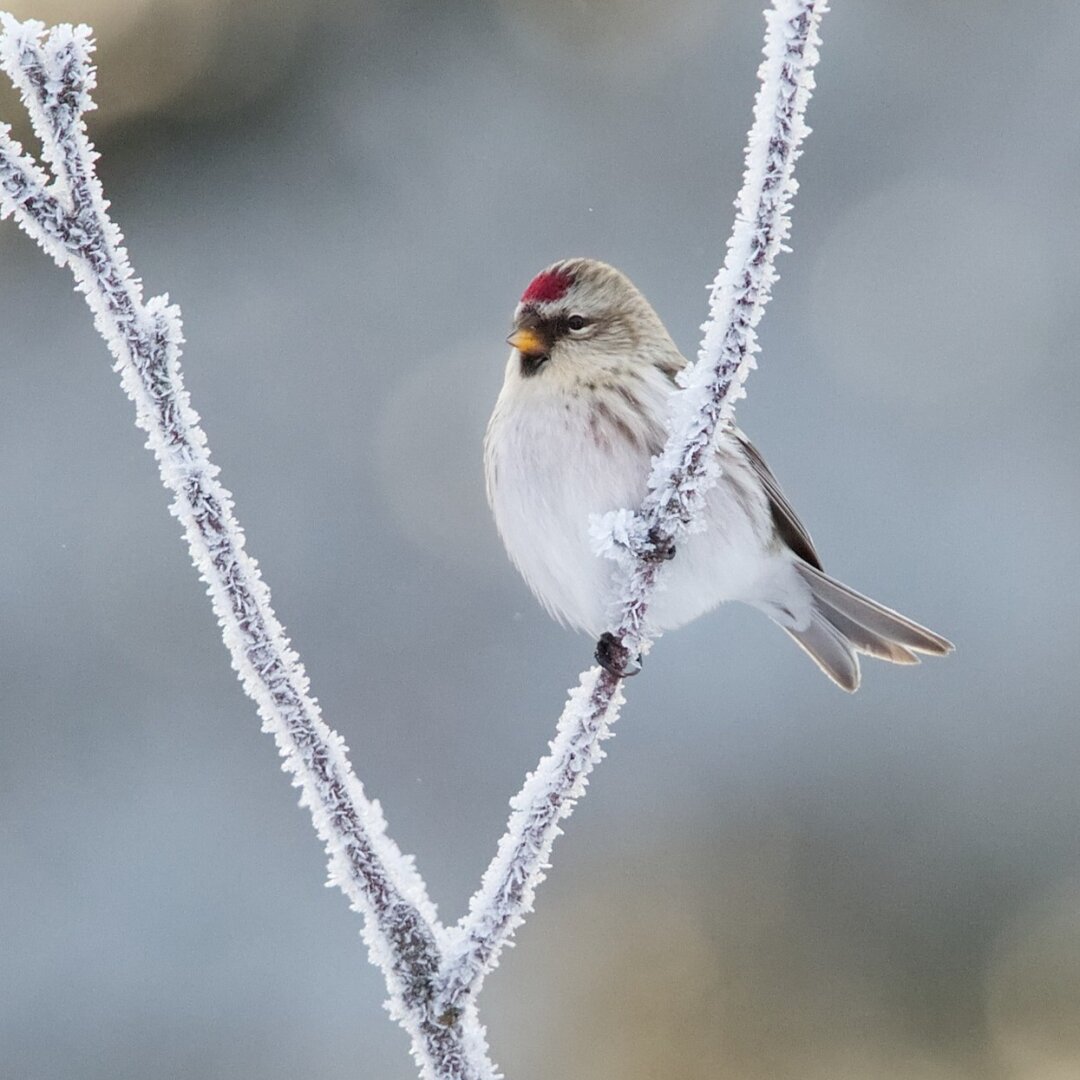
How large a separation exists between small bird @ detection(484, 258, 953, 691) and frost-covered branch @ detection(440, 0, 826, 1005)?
698 millimetres

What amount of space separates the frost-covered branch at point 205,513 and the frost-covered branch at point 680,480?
39 millimetres

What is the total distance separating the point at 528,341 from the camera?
2.18 metres

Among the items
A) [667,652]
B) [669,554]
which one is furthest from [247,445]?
[669,554]

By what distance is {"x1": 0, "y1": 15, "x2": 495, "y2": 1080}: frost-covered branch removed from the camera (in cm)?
89

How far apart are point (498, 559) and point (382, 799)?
832 millimetres

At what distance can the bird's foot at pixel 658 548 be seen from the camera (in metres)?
1.26

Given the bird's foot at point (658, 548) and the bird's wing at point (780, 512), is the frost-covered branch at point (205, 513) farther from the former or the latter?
the bird's wing at point (780, 512)

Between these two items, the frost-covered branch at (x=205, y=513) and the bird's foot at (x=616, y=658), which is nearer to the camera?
the frost-covered branch at (x=205, y=513)

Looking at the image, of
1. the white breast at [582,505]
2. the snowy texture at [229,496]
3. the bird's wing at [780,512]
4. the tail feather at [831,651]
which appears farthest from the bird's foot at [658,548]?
the tail feather at [831,651]

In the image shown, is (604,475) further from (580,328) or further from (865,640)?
(865,640)

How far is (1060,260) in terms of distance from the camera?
4.71 metres

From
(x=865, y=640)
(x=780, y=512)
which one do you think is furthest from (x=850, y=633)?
(x=780, y=512)

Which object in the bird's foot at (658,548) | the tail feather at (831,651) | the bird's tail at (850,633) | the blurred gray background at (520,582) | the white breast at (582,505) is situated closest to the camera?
the bird's foot at (658,548)

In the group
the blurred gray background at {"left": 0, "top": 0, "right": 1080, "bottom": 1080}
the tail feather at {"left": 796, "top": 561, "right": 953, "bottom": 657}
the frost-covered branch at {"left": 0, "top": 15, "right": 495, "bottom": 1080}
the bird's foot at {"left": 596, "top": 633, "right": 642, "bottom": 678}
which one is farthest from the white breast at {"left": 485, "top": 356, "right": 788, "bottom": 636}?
the blurred gray background at {"left": 0, "top": 0, "right": 1080, "bottom": 1080}
